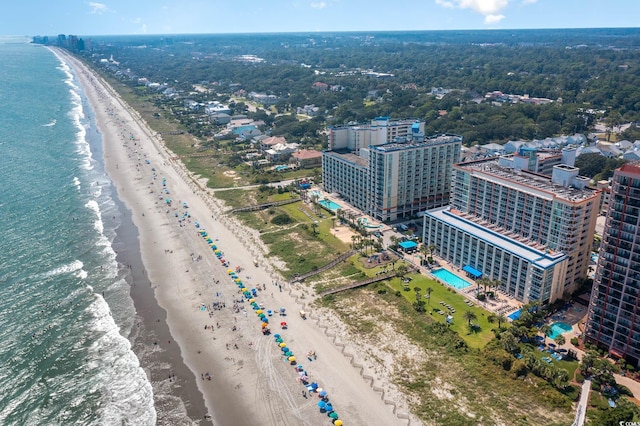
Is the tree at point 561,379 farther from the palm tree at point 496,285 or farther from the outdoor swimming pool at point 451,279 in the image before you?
the outdoor swimming pool at point 451,279

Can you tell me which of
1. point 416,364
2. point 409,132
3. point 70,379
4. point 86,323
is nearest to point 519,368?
point 416,364

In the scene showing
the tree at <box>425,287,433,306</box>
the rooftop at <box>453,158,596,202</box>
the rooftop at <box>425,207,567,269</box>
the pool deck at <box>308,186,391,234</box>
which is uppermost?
the rooftop at <box>453,158,596,202</box>

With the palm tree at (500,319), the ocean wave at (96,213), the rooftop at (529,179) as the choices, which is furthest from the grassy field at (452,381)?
the ocean wave at (96,213)

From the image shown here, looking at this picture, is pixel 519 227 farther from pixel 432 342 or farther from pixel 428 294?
pixel 432 342

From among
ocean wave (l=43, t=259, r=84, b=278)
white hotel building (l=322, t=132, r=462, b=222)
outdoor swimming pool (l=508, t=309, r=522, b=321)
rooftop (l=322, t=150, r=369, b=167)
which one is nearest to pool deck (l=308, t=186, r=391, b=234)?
white hotel building (l=322, t=132, r=462, b=222)

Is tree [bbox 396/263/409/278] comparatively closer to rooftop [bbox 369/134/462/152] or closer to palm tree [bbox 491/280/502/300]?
palm tree [bbox 491/280/502/300]

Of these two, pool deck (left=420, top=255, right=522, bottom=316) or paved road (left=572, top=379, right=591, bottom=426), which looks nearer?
paved road (left=572, top=379, right=591, bottom=426)

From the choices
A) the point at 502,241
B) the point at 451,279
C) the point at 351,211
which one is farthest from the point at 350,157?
the point at 502,241

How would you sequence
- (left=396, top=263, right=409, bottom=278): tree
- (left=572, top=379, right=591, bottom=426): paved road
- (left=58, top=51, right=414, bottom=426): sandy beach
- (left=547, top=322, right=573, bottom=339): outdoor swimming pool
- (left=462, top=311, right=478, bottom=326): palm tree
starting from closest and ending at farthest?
(left=572, top=379, right=591, bottom=426): paved road, (left=58, top=51, right=414, bottom=426): sandy beach, (left=547, top=322, right=573, bottom=339): outdoor swimming pool, (left=462, top=311, right=478, bottom=326): palm tree, (left=396, top=263, right=409, bottom=278): tree
